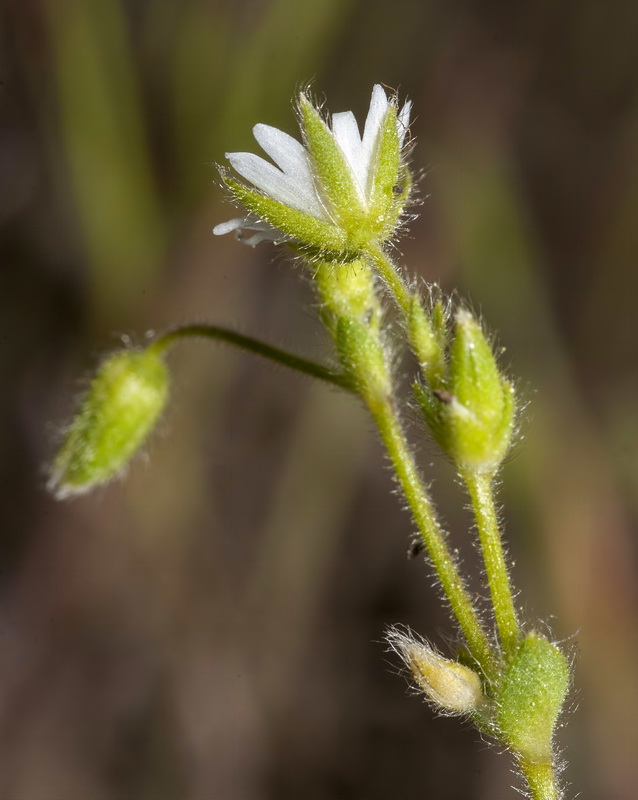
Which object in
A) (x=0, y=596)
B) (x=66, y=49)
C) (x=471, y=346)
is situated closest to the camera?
(x=471, y=346)

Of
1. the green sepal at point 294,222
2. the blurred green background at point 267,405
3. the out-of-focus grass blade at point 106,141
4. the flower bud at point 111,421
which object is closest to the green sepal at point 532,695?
the green sepal at point 294,222

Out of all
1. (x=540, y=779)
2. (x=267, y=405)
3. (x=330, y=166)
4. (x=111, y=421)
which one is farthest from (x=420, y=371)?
(x=267, y=405)

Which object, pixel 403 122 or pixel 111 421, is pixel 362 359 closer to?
pixel 403 122

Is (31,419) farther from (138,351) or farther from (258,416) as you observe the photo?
(138,351)

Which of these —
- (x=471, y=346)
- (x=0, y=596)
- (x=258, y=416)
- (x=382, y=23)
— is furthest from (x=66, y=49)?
(x=471, y=346)

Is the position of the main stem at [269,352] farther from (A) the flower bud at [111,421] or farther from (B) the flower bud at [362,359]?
(A) the flower bud at [111,421]

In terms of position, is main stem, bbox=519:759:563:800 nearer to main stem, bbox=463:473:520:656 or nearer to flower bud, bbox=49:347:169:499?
main stem, bbox=463:473:520:656

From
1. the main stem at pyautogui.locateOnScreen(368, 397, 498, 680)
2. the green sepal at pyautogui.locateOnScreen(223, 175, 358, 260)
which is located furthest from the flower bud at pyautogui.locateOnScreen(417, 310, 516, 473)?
the green sepal at pyautogui.locateOnScreen(223, 175, 358, 260)
